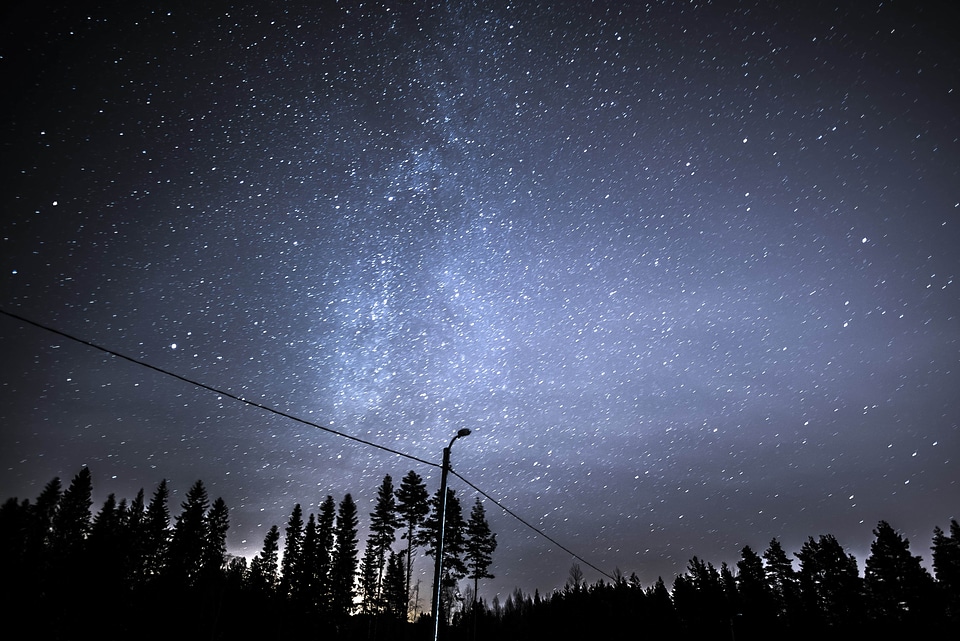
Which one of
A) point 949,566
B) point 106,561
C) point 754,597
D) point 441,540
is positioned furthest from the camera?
point 754,597

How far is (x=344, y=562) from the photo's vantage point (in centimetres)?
7188

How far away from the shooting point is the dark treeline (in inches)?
1976

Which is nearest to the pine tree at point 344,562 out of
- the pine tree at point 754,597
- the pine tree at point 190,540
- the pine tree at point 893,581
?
the pine tree at point 190,540

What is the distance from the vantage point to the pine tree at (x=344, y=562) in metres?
68.8

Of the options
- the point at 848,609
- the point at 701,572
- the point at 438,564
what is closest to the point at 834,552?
the point at 848,609

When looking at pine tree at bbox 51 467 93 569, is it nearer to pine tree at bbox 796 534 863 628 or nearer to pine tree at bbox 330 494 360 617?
pine tree at bbox 330 494 360 617

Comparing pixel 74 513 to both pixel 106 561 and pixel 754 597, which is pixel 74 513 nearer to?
pixel 106 561

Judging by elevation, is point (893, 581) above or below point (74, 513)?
below

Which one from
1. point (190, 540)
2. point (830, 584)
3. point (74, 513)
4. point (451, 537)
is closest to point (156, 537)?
point (190, 540)

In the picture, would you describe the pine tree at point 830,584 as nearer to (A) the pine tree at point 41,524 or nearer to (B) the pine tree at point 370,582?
(B) the pine tree at point 370,582

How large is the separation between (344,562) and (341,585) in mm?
3183

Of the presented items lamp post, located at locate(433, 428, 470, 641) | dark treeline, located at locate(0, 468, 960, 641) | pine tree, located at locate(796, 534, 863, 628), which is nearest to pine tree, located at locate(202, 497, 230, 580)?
dark treeline, located at locate(0, 468, 960, 641)

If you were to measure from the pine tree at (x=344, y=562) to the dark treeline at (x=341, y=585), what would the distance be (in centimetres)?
18

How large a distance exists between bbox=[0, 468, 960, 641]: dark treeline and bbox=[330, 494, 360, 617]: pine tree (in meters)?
0.18
